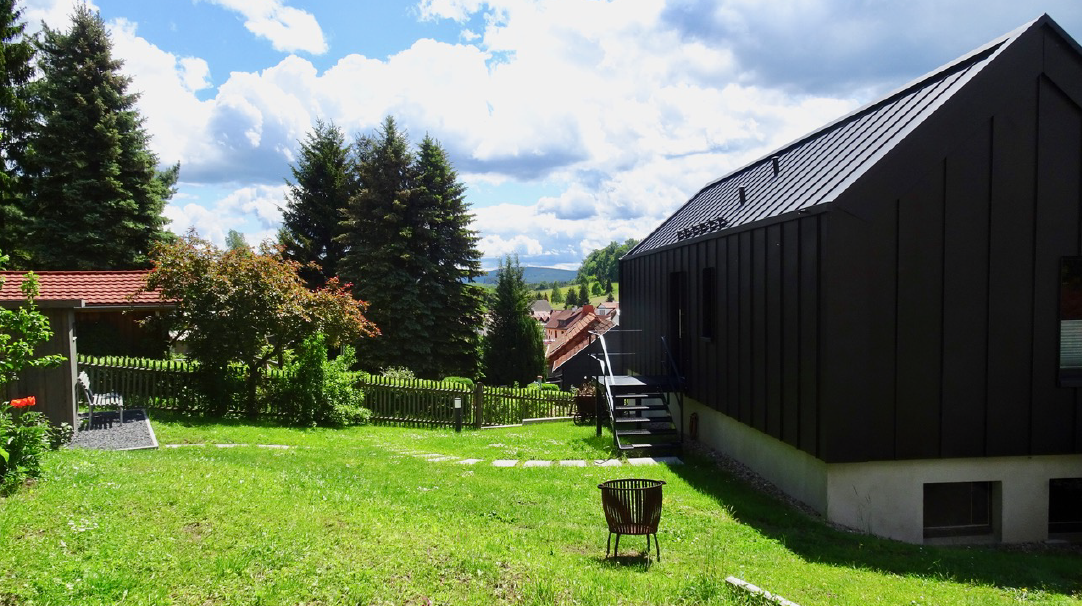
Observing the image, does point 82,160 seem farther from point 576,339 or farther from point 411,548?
point 576,339

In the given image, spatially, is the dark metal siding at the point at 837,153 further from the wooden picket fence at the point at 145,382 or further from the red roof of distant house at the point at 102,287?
the red roof of distant house at the point at 102,287

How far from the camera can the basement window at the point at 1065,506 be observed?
8.67 meters

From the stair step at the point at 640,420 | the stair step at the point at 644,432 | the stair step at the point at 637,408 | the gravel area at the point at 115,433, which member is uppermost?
the stair step at the point at 637,408

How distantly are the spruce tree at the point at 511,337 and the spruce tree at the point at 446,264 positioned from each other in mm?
1140

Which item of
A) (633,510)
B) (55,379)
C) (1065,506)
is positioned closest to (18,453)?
(55,379)

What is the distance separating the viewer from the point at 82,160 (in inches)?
1009

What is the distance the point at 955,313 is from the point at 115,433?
544 inches

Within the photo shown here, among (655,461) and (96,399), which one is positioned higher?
(96,399)

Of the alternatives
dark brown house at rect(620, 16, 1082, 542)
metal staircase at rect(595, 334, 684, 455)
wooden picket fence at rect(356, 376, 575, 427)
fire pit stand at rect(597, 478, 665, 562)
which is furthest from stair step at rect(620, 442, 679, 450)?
wooden picket fence at rect(356, 376, 575, 427)

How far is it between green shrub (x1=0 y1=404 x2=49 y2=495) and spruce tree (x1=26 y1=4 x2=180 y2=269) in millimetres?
21785

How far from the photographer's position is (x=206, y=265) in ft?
50.0

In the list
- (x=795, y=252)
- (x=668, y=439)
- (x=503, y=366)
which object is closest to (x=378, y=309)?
(x=503, y=366)

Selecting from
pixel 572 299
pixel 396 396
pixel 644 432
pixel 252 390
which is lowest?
pixel 396 396

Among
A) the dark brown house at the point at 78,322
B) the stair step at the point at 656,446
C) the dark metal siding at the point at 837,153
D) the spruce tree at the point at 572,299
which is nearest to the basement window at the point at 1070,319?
the dark metal siding at the point at 837,153
